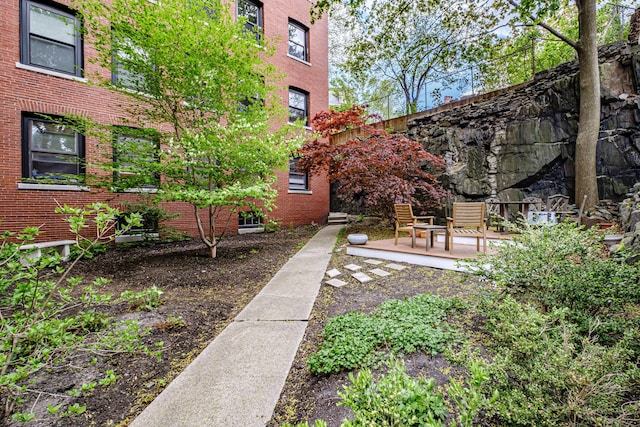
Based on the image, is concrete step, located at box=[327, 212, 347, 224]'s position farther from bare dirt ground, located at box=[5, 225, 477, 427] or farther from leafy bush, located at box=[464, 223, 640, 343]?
leafy bush, located at box=[464, 223, 640, 343]

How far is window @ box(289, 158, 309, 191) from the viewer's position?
36.5 ft

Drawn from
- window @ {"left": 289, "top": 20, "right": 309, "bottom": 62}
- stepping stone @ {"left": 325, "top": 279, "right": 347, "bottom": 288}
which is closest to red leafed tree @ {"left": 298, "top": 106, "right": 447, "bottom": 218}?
stepping stone @ {"left": 325, "top": 279, "right": 347, "bottom": 288}

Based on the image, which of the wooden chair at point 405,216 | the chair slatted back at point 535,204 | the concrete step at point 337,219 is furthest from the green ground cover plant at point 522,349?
the concrete step at point 337,219

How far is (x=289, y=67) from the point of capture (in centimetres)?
1077

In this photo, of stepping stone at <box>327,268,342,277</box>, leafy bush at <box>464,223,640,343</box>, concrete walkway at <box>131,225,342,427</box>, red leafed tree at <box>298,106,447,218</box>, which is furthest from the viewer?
red leafed tree at <box>298,106,447,218</box>

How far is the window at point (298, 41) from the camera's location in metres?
11.2

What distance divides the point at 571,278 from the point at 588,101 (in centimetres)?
672

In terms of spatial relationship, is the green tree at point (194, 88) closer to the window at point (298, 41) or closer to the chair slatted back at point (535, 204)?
the chair slatted back at point (535, 204)

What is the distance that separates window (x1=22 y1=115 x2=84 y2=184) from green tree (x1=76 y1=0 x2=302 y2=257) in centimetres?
250

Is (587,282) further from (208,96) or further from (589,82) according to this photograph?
(589,82)

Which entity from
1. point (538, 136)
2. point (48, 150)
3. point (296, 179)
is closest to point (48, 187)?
point (48, 150)

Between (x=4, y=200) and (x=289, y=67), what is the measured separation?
30.9 ft

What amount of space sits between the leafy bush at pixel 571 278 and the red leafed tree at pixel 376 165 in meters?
4.39

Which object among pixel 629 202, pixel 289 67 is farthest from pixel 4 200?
pixel 629 202
